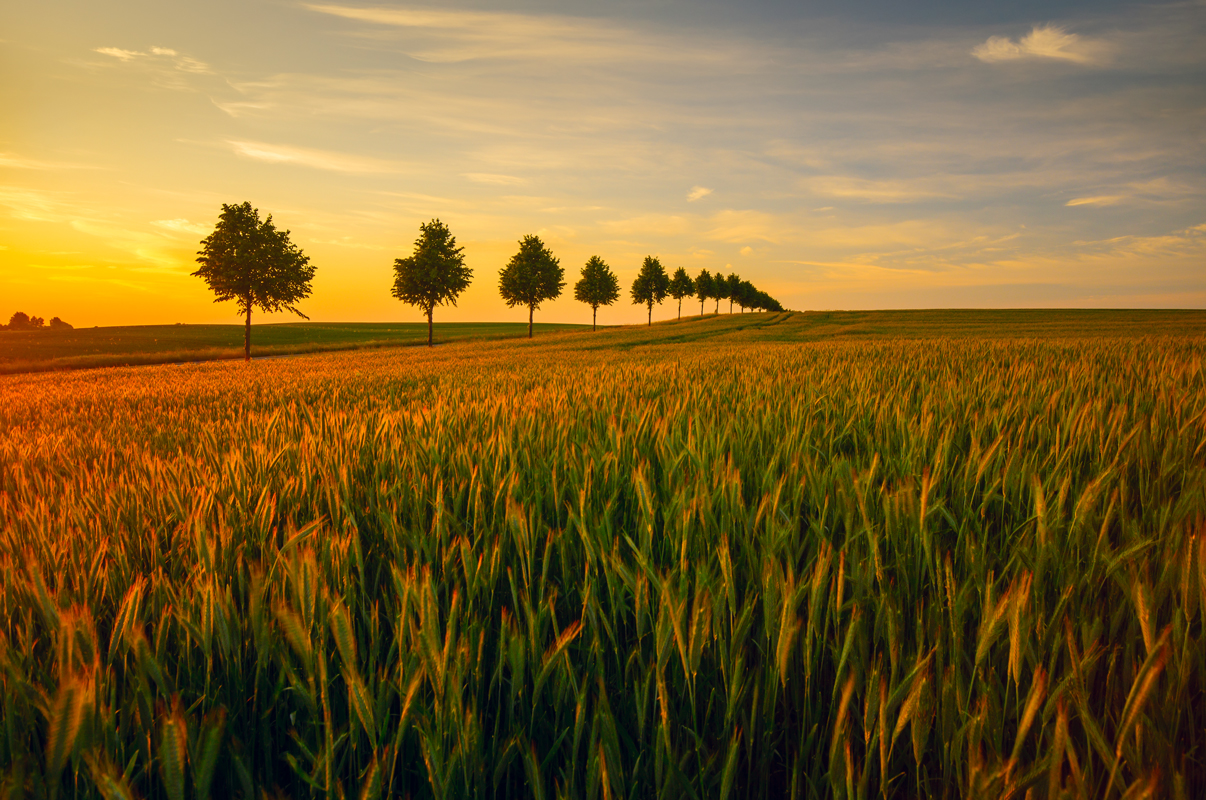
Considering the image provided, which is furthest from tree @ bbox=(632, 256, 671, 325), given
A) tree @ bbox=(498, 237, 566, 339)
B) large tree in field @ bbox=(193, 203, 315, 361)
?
large tree in field @ bbox=(193, 203, 315, 361)

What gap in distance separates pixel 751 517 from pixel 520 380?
15.7 ft

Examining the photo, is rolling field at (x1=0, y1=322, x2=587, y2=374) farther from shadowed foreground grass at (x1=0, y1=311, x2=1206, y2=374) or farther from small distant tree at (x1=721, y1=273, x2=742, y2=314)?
small distant tree at (x1=721, y1=273, x2=742, y2=314)

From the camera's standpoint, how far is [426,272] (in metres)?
50.0

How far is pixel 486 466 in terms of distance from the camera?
1.95 metres

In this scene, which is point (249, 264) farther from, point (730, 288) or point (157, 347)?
point (730, 288)

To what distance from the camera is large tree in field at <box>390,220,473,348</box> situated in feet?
165

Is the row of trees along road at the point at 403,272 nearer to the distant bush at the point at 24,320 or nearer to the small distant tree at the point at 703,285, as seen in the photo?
the small distant tree at the point at 703,285

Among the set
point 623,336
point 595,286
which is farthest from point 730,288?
point 623,336

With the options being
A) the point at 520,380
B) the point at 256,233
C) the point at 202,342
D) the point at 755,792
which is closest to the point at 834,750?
the point at 755,792

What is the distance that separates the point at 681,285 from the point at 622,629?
101 m

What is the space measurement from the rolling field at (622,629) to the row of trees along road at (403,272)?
37.8 metres

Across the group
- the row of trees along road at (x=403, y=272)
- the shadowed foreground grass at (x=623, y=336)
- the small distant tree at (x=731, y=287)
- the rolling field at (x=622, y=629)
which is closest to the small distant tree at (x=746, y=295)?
the small distant tree at (x=731, y=287)

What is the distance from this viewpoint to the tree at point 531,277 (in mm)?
60875

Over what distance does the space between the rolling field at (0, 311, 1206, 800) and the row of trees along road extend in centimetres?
3784
